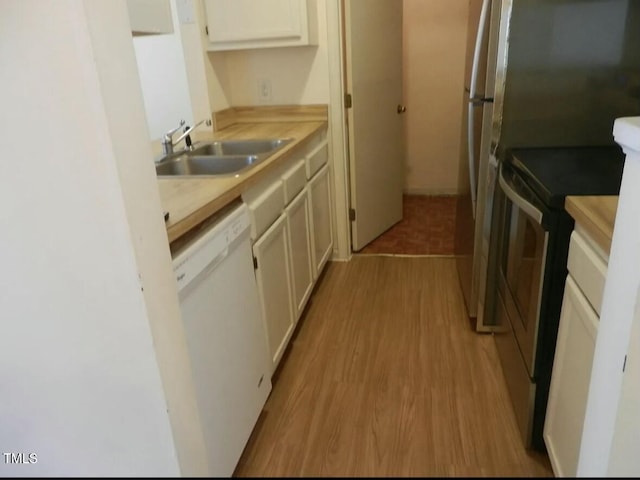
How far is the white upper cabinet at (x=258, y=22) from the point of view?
2525 millimetres

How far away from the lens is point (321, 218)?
2.80 meters

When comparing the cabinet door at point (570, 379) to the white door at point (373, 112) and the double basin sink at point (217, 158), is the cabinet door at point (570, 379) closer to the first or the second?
the double basin sink at point (217, 158)

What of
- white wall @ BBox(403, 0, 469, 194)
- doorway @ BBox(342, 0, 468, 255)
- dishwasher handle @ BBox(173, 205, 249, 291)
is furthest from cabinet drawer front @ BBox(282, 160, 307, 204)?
white wall @ BBox(403, 0, 469, 194)

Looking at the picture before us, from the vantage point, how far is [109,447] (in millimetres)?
1045

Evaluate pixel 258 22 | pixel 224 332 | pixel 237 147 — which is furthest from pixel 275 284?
pixel 258 22

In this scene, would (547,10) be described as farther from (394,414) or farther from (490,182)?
(394,414)

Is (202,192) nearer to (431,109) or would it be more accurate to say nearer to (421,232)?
(421,232)

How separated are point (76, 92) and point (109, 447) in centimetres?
77

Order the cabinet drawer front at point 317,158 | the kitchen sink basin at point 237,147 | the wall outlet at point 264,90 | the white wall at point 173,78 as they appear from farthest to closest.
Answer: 1. the wall outlet at point 264,90
2. the white wall at point 173,78
3. the cabinet drawer front at point 317,158
4. the kitchen sink basin at point 237,147

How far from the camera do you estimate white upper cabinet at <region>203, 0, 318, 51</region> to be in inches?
99.4

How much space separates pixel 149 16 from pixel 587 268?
1397 millimetres

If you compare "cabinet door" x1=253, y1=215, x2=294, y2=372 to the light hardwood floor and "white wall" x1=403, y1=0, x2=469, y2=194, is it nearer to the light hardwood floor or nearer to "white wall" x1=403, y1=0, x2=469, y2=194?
the light hardwood floor

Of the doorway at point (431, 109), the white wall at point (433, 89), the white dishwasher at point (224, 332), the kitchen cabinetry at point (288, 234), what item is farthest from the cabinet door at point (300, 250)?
the white wall at point (433, 89)

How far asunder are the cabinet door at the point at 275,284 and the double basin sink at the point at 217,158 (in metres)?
0.32
